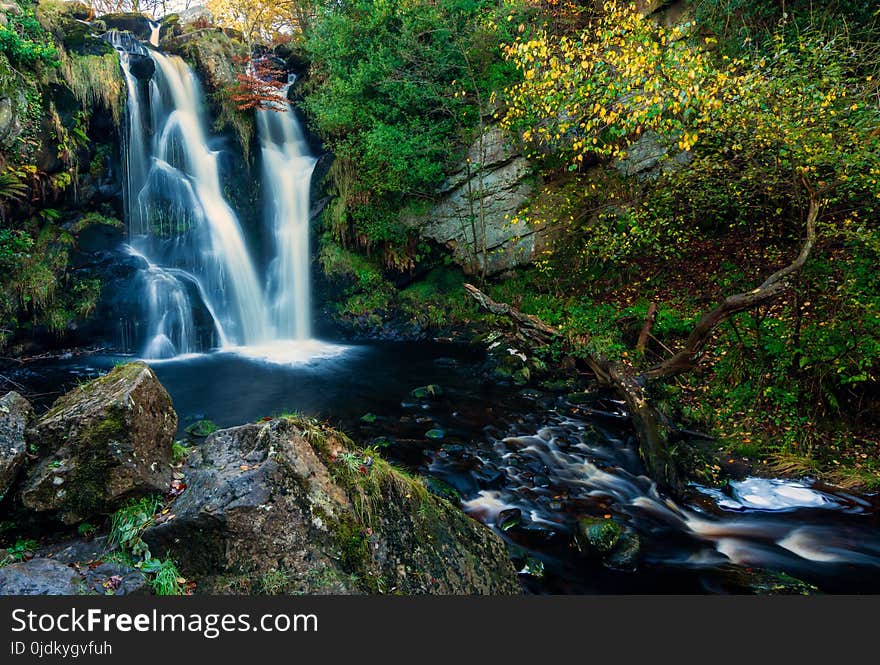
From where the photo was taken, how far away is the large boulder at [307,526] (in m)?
2.65

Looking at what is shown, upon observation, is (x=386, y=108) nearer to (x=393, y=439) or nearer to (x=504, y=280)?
(x=504, y=280)

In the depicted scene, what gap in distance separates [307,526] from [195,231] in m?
12.6

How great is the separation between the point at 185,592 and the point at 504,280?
11.3m

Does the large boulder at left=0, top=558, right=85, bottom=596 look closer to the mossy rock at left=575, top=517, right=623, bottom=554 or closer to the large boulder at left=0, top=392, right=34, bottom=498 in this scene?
the large boulder at left=0, top=392, right=34, bottom=498

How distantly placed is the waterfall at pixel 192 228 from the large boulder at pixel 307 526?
10.1 metres

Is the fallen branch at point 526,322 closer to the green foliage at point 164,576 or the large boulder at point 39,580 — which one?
the green foliage at point 164,576

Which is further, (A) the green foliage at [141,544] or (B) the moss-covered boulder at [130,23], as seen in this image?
(B) the moss-covered boulder at [130,23]

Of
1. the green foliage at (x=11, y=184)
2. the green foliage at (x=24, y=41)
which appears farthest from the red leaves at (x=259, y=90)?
the green foliage at (x=11, y=184)

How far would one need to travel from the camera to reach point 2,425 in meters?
3.01

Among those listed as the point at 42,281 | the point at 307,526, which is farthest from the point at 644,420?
the point at 42,281

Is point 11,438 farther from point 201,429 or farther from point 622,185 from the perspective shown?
point 622,185

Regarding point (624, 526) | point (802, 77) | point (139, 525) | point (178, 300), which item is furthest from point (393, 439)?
point (178, 300)

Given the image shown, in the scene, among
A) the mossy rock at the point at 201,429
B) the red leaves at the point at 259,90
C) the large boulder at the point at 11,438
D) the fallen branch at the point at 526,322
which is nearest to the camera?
the large boulder at the point at 11,438

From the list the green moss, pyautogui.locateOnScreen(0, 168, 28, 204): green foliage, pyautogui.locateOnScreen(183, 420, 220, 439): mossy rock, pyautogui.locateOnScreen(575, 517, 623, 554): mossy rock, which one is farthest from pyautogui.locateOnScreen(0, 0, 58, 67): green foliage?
pyautogui.locateOnScreen(575, 517, 623, 554): mossy rock
